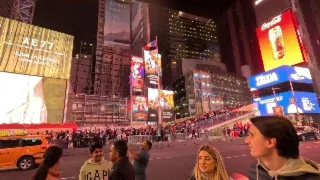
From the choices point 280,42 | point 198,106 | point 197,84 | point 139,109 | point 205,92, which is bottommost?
point 139,109

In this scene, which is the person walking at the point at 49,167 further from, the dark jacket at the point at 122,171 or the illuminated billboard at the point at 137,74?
the illuminated billboard at the point at 137,74

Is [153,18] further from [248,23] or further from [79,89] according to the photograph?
[79,89]

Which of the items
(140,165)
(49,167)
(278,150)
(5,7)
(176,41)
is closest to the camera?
(278,150)

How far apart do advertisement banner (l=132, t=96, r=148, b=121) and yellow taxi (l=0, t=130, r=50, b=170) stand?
1292 inches

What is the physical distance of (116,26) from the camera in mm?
64938

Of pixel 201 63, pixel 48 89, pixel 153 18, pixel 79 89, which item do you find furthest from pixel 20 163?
pixel 153 18

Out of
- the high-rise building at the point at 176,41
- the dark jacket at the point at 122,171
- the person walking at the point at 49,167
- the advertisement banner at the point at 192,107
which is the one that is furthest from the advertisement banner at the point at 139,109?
the high-rise building at the point at 176,41

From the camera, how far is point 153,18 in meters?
121

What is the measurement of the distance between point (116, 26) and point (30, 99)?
131 ft

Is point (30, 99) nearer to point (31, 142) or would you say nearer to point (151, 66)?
point (31, 142)

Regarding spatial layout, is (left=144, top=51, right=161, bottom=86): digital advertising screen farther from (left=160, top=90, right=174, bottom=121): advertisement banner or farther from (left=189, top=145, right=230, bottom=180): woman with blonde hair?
(left=189, top=145, right=230, bottom=180): woman with blonde hair

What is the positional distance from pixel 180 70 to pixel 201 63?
12.2 m

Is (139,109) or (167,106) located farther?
(167,106)

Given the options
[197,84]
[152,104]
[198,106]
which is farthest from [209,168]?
[197,84]
